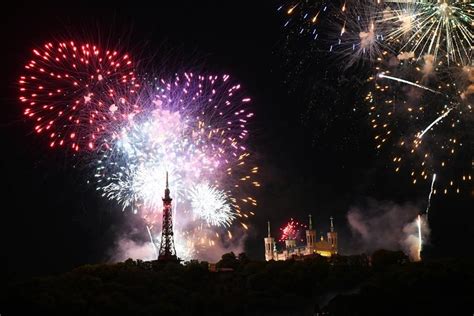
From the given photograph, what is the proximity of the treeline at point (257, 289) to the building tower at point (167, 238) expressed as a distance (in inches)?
185

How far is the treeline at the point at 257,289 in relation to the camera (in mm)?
41188

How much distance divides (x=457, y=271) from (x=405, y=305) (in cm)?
693

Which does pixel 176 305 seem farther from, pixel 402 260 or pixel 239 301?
pixel 402 260

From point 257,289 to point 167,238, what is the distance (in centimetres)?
2193

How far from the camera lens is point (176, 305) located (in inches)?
1932

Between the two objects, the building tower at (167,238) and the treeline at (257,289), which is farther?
the building tower at (167,238)

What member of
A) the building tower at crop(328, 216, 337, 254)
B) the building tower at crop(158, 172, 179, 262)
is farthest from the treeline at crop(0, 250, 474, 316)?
the building tower at crop(328, 216, 337, 254)

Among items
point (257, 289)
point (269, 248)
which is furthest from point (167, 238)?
point (269, 248)

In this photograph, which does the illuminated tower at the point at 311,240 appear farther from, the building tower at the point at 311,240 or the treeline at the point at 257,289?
the treeline at the point at 257,289

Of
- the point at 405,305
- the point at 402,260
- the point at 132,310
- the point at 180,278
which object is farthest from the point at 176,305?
the point at 402,260

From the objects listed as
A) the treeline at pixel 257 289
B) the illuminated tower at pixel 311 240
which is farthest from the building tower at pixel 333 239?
the treeline at pixel 257 289

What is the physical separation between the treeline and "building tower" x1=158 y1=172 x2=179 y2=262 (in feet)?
15.4

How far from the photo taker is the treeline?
135 feet

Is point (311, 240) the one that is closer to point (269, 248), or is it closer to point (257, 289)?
point (269, 248)
